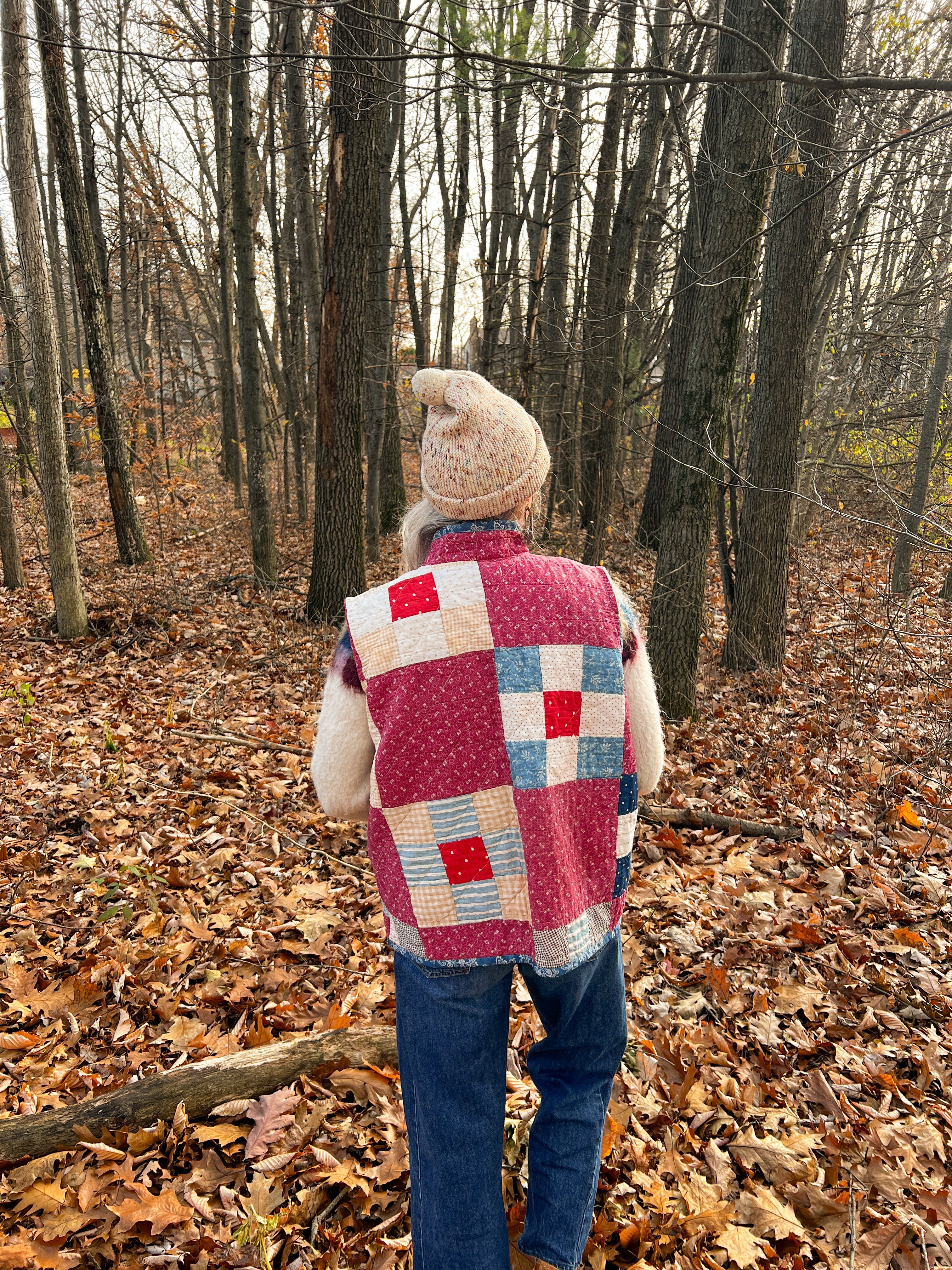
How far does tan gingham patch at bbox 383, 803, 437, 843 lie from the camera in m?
1.55

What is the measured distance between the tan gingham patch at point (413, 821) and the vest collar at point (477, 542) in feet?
1.71

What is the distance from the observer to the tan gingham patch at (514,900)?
1.58 m

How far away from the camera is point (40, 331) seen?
6.77 meters

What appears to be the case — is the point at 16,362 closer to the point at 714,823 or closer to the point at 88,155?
the point at 88,155

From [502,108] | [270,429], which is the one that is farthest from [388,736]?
[270,429]

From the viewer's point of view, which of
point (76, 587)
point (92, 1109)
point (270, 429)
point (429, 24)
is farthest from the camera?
point (270, 429)

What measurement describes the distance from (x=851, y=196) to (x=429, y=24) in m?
6.14

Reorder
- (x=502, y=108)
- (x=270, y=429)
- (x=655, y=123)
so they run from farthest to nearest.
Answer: (x=270, y=429), (x=655, y=123), (x=502, y=108)

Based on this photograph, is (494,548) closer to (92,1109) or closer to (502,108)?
(92,1109)

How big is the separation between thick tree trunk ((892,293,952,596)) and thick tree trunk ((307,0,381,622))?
6.00m

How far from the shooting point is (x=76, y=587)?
7.62 metres

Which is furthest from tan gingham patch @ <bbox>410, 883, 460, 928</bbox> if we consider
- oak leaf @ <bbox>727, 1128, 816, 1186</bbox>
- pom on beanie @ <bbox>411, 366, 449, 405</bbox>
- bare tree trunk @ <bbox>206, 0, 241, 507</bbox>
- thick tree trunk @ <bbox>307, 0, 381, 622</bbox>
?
bare tree trunk @ <bbox>206, 0, 241, 507</bbox>

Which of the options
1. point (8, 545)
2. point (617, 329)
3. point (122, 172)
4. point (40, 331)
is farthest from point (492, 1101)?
point (122, 172)

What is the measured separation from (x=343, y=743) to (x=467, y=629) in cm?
39
